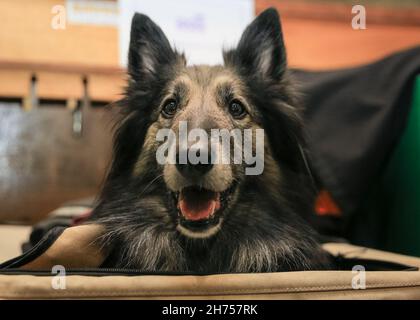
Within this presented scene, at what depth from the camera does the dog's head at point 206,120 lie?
3.36ft

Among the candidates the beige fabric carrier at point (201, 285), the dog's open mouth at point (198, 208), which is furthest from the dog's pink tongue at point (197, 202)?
the beige fabric carrier at point (201, 285)

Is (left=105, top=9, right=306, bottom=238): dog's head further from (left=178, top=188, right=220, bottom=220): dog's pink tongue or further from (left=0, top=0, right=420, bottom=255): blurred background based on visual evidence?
(left=0, top=0, right=420, bottom=255): blurred background

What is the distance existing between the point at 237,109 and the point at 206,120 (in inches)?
5.7

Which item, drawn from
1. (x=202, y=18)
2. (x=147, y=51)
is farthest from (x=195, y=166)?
(x=202, y=18)

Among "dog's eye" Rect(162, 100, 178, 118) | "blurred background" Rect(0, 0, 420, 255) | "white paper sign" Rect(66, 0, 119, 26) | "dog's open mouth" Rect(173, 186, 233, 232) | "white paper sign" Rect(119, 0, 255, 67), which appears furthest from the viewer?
"white paper sign" Rect(66, 0, 119, 26)

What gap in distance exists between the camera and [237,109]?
3.85 feet

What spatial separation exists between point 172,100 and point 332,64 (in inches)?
73.6

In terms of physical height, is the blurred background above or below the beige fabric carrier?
above

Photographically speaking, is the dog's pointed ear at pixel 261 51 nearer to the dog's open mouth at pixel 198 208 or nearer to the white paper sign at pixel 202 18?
the dog's open mouth at pixel 198 208

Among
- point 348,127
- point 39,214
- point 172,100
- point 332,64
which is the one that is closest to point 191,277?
point 172,100

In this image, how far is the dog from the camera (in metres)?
1.05

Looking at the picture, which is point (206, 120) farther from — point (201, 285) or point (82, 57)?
point (82, 57)

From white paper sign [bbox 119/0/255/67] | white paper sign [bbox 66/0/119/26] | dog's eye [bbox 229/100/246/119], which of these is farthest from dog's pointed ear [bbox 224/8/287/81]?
white paper sign [bbox 66/0/119/26]

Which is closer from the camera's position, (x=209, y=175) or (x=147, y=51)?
(x=209, y=175)
